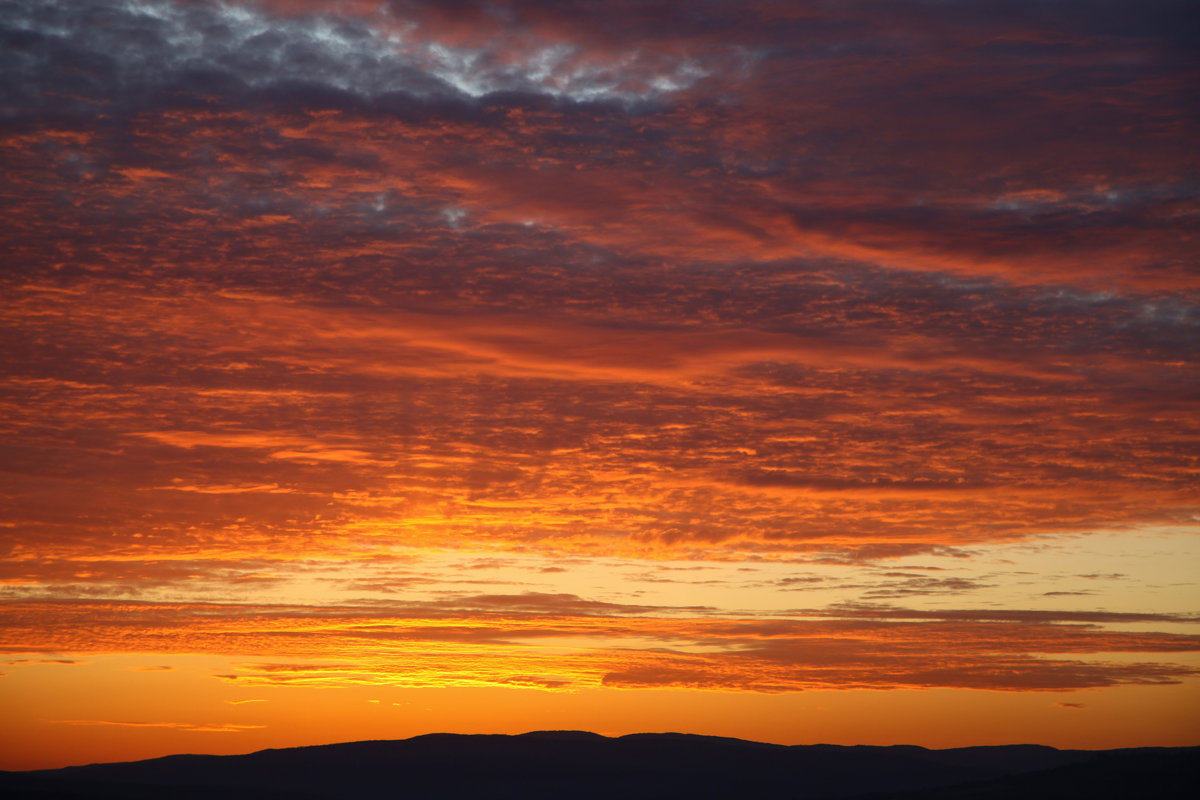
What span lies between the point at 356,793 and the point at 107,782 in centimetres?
4397

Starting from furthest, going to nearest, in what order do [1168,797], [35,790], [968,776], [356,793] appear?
[356,793] < [968,776] < [35,790] < [1168,797]

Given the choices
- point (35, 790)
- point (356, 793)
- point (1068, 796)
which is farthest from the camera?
point (356, 793)

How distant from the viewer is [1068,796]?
90125 millimetres

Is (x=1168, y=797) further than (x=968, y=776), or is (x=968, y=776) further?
(x=968, y=776)

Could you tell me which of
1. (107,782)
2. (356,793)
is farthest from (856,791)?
(107,782)

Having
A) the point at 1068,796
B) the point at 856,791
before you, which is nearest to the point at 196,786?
the point at 856,791

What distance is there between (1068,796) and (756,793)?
381 ft

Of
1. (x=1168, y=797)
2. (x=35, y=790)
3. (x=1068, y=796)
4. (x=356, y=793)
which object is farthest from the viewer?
(x=356, y=793)

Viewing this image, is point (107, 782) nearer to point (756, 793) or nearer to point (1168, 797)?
point (756, 793)

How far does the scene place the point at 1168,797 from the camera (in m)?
82.9

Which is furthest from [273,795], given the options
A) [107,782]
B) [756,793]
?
[756,793]

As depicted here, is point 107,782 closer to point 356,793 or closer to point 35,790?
point 35,790

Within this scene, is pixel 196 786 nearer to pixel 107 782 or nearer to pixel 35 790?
pixel 107 782

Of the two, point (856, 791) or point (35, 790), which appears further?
point (856, 791)
